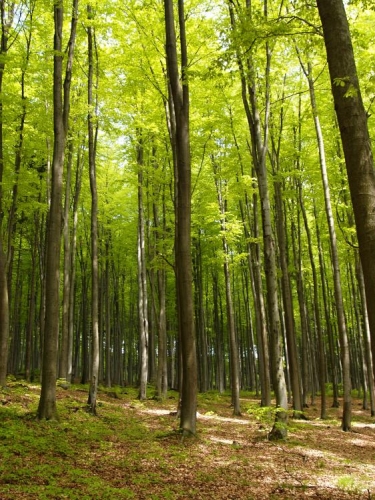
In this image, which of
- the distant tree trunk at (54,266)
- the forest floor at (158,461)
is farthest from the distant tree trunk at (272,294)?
the distant tree trunk at (54,266)

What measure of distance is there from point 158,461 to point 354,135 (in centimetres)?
586

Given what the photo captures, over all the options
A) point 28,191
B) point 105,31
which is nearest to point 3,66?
point 105,31

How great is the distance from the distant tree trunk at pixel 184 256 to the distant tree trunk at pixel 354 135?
502 cm

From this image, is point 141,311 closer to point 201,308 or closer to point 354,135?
point 201,308

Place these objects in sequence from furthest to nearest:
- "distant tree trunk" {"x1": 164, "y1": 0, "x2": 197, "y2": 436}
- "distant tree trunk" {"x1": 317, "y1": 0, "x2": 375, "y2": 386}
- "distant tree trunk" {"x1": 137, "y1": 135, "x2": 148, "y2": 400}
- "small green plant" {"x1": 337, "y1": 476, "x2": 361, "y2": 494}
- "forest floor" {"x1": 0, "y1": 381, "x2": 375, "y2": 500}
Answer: "distant tree trunk" {"x1": 137, "y1": 135, "x2": 148, "y2": 400} → "distant tree trunk" {"x1": 164, "y1": 0, "x2": 197, "y2": 436} → "small green plant" {"x1": 337, "y1": 476, "x2": 361, "y2": 494} → "forest floor" {"x1": 0, "y1": 381, "x2": 375, "y2": 500} → "distant tree trunk" {"x1": 317, "y1": 0, "x2": 375, "y2": 386}

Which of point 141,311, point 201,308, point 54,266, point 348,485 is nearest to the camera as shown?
point 348,485

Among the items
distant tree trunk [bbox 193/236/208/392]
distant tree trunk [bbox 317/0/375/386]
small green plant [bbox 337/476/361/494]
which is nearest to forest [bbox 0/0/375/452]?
distant tree trunk [bbox 317/0/375/386]

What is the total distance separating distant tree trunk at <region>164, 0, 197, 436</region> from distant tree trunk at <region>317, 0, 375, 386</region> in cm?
502

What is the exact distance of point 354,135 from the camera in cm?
375

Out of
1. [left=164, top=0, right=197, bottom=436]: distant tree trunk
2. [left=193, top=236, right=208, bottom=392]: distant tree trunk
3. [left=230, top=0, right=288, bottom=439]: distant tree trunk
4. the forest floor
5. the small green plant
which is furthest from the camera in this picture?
[left=193, top=236, right=208, bottom=392]: distant tree trunk

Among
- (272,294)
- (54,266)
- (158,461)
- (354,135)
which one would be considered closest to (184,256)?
(272,294)

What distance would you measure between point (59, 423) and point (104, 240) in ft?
55.5

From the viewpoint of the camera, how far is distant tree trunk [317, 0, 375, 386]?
11.5ft

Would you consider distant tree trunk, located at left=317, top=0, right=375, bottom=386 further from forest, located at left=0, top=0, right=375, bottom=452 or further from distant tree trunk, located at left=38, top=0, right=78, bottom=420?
distant tree trunk, located at left=38, top=0, right=78, bottom=420
